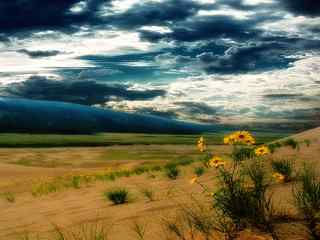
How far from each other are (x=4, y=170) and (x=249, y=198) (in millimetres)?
29820

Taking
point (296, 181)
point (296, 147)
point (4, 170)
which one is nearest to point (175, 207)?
point (296, 181)

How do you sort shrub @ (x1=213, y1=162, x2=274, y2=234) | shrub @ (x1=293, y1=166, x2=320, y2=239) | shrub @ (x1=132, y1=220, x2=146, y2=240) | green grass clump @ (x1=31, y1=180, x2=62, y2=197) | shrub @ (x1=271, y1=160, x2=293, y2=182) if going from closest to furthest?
1. shrub @ (x1=293, y1=166, x2=320, y2=239)
2. shrub @ (x1=213, y1=162, x2=274, y2=234)
3. shrub @ (x1=132, y1=220, x2=146, y2=240)
4. shrub @ (x1=271, y1=160, x2=293, y2=182)
5. green grass clump @ (x1=31, y1=180, x2=62, y2=197)

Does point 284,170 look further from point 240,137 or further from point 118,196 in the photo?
point 240,137

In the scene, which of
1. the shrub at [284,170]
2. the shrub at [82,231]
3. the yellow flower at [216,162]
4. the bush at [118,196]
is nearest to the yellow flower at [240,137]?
the yellow flower at [216,162]

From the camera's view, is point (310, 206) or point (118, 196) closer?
point (310, 206)

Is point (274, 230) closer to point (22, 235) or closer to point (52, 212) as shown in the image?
point (22, 235)

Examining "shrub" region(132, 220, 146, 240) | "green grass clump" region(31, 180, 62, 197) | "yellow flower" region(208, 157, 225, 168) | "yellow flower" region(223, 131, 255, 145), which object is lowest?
"green grass clump" region(31, 180, 62, 197)

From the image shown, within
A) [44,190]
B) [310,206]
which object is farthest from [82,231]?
[44,190]

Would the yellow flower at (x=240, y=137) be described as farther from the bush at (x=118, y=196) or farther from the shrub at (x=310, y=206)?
the bush at (x=118, y=196)

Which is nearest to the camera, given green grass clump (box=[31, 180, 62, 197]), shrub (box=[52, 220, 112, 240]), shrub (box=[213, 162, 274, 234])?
shrub (box=[213, 162, 274, 234])

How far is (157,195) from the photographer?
8.19 meters

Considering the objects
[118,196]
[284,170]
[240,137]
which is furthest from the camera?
[118,196]

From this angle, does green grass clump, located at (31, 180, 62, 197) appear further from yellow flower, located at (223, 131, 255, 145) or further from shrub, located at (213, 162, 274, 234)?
yellow flower, located at (223, 131, 255, 145)

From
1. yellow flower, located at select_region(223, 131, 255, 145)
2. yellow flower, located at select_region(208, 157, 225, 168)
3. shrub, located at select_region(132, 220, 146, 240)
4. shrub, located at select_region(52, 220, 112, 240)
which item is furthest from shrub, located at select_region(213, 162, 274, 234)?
shrub, located at select_region(52, 220, 112, 240)
